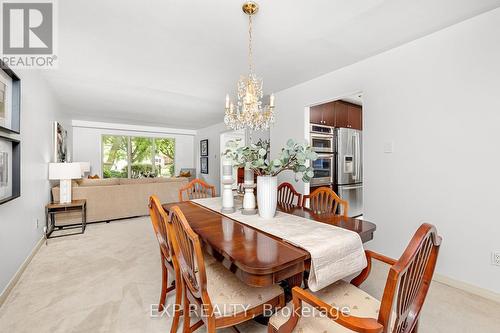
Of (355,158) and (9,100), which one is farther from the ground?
(9,100)

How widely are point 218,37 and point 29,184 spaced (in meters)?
2.70

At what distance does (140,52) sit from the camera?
98.0 inches

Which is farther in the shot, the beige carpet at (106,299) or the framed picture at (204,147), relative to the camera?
the framed picture at (204,147)

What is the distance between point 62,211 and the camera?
3.54m

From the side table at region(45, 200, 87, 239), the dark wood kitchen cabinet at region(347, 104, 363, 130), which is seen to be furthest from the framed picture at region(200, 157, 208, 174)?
the dark wood kitchen cabinet at region(347, 104, 363, 130)

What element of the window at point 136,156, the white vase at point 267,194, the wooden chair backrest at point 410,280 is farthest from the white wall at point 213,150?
the wooden chair backrest at point 410,280

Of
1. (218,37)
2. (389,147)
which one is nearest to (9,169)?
(218,37)

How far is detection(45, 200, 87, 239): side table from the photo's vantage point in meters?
3.29

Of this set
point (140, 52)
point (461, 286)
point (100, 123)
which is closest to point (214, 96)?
point (140, 52)

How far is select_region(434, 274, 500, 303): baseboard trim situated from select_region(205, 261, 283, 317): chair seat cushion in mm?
1893

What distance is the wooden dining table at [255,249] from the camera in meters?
0.94

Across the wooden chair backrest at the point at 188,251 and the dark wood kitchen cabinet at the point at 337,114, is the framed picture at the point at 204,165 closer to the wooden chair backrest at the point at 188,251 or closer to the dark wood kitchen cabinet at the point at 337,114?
the dark wood kitchen cabinet at the point at 337,114

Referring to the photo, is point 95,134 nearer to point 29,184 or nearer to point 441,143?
point 29,184

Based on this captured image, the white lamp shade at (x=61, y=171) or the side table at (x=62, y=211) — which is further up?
the white lamp shade at (x=61, y=171)
